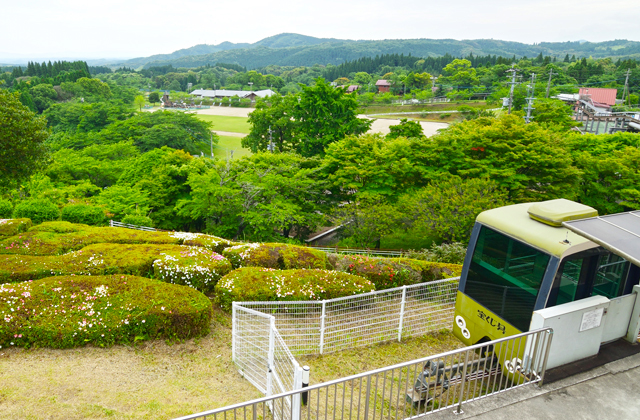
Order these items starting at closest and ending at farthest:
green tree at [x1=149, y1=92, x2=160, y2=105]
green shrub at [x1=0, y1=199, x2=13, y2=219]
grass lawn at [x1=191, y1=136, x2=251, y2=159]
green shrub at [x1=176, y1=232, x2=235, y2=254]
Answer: green shrub at [x1=176, y1=232, x2=235, y2=254]
green shrub at [x1=0, y1=199, x2=13, y2=219]
grass lawn at [x1=191, y1=136, x2=251, y2=159]
green tree at [x1=149, y1=92, x2=160, y2=105]

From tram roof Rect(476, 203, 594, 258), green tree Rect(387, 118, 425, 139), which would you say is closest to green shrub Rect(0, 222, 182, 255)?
tram roof Rect(476, 203, 594, 258)

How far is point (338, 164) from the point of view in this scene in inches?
925

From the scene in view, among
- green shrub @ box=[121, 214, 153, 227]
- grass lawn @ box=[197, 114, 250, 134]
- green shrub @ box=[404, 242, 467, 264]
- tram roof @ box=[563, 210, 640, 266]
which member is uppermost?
tram roof @ box=[563, 210, 640, 266]

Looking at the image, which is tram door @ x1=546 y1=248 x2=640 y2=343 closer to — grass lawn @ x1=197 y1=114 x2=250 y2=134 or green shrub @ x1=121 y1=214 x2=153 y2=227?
green shrub @ x1=121 y1=214 x2=153 y2=227

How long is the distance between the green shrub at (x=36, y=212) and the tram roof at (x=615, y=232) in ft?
51.3

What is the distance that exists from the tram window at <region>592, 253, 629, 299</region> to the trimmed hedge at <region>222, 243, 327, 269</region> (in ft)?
19.4

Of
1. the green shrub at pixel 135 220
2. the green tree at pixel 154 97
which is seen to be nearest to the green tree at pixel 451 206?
the green shrub at pixel 135 220

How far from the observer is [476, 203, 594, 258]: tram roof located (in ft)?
16.7

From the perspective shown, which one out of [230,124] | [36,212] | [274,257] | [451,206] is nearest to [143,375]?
[274,257]

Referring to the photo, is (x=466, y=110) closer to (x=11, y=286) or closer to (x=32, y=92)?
(x=11, y=286)

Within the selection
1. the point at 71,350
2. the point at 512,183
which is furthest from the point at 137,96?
the point at 71,350

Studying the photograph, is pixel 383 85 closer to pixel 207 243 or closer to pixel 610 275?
pixel 207 243

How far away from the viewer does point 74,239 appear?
10.8 meters

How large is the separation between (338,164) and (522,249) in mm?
18298
